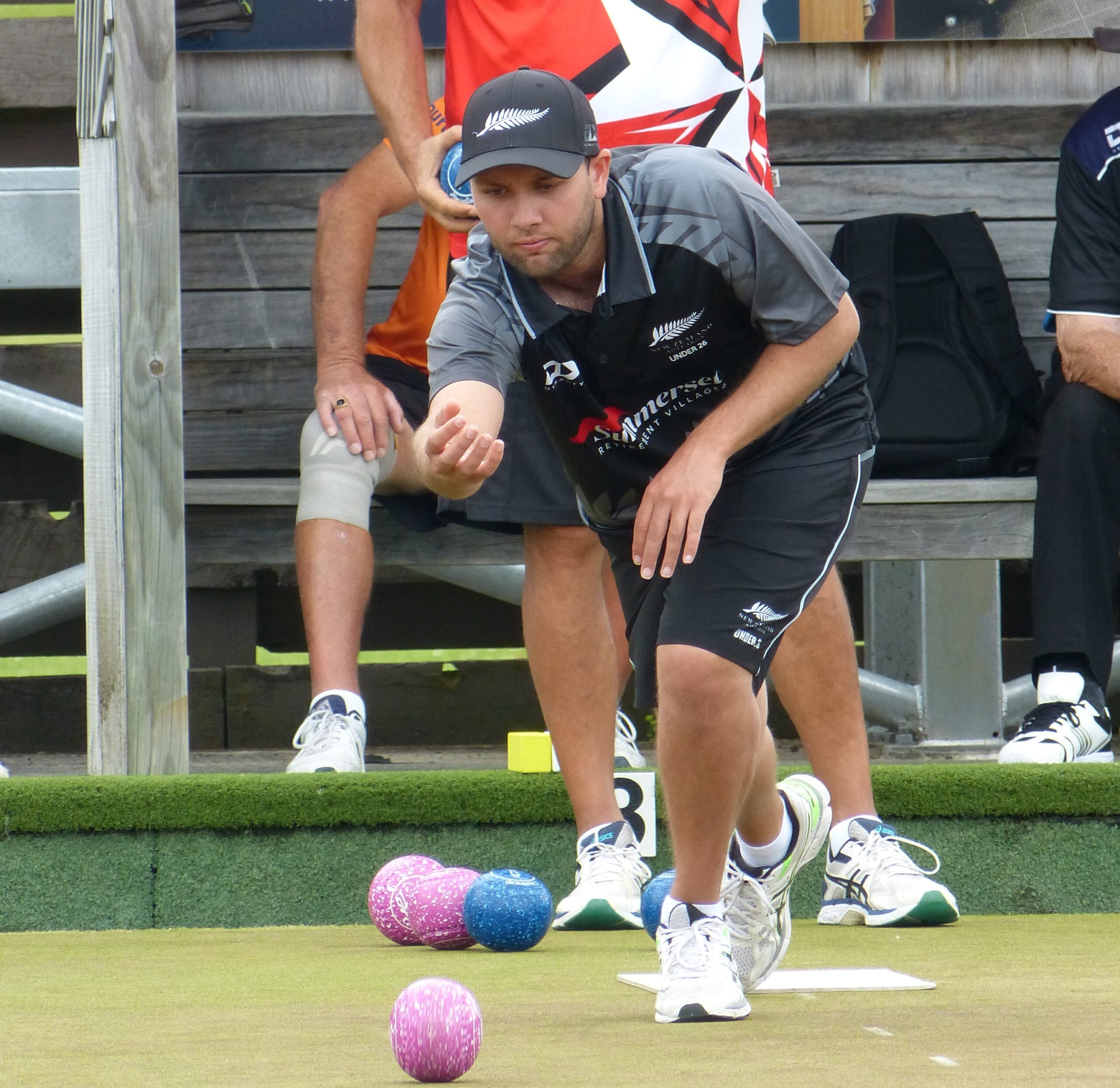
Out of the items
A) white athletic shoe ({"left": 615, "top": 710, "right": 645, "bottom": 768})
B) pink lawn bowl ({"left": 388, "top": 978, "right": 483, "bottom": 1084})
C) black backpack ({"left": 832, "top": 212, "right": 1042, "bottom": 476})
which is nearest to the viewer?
pink lawn bowl ({"left": 388, "top": 978, "right": 483, "bottom": 1084})

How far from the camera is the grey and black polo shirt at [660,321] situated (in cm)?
224

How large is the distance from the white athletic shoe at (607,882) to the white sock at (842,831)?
1.10 ft

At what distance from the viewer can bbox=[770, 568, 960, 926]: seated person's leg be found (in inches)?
116

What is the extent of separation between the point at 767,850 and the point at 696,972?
1.40 feet

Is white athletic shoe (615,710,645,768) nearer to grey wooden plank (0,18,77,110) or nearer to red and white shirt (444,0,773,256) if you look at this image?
→ red and white shirt (444,0,773,256)

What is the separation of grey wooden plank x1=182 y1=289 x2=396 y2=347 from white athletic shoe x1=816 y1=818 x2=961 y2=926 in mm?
2310

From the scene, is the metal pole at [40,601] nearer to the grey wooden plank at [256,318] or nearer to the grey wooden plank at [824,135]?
the grey wooden plank at [256,318]

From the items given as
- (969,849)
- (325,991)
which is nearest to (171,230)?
(325,991)

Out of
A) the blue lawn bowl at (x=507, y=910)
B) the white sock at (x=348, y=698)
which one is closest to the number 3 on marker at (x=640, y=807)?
the blue lawn bowl at (x=507, y=910)

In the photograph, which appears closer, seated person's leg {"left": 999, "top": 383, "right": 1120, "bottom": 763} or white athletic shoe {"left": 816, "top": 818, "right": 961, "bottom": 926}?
white athletic shoe {"left": 816, "top": 818, "right": 961, "bottom": 926}

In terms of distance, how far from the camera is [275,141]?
4.67 meters

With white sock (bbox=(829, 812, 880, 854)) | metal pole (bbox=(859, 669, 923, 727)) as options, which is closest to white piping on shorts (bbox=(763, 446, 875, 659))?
white sock (bbox=(829, 812, 880, 854))

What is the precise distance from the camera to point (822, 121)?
15.5ft

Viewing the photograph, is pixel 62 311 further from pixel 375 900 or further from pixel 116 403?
pixel 375 900
